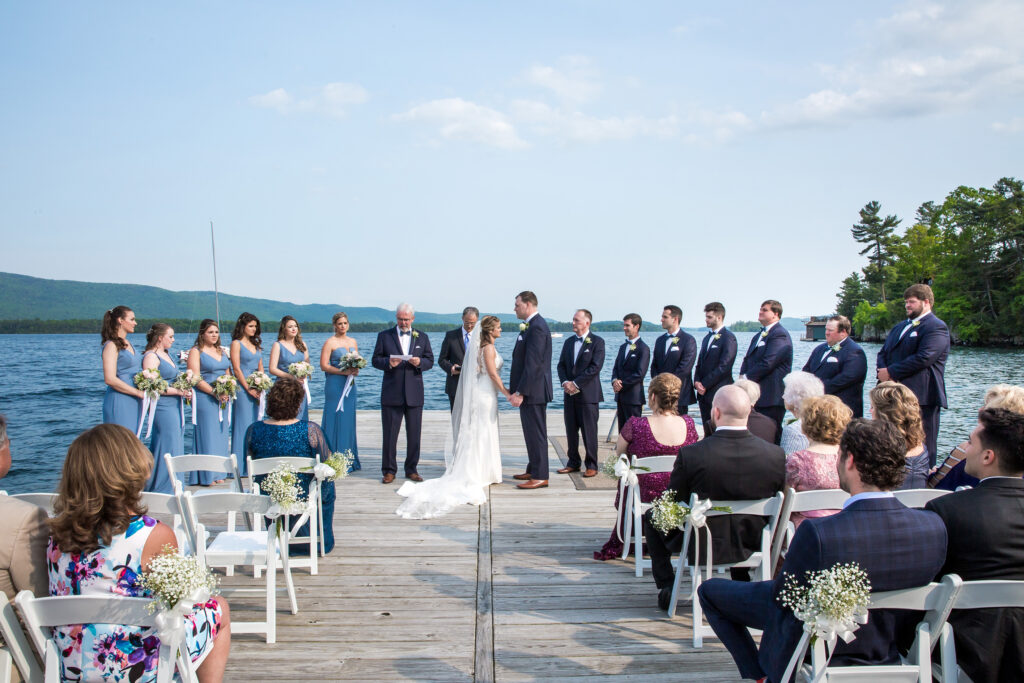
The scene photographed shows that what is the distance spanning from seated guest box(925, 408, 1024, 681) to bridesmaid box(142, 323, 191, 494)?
6.77 meters

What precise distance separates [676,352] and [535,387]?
7.36ft

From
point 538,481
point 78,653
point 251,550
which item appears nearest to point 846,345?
point 538,481

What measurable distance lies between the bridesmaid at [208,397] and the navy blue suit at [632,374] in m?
4.88

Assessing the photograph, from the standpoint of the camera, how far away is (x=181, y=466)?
15.0 feet

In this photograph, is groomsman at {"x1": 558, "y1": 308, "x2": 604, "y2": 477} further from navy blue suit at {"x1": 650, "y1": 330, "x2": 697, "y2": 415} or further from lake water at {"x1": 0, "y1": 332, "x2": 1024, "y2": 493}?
lake water at {"x1": 0, "y1": 332, "x2": 1024, "y2": 493}

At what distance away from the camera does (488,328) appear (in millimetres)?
7043

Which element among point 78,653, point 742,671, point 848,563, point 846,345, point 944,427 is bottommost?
point 944,427

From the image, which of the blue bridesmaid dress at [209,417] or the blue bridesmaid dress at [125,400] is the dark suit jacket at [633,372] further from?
the blue bridesmaid dress at [125,400]

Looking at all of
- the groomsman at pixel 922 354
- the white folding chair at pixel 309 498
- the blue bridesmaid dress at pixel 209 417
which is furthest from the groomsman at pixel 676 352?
the blue bridesmaid dress at pixel 209 417

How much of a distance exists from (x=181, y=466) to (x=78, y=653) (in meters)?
2.27

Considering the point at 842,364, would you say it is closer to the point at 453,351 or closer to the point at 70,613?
the point at 453,351

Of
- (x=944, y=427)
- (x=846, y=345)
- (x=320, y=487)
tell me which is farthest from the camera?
(x=944, y=427)

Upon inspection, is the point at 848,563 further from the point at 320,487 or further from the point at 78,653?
the point at 320,487

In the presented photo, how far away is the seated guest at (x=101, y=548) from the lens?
96.2 inches
